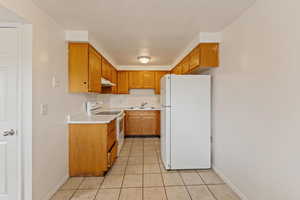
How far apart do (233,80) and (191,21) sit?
1.00 m

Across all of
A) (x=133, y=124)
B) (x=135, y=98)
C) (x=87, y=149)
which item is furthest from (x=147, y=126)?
(x=87, y=149)

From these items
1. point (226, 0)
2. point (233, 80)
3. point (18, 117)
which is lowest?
point (18, 117)

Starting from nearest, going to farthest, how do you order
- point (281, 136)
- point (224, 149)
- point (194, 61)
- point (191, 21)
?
point (281, 136), point (191, 21), point (224, 149), point (194, 61)

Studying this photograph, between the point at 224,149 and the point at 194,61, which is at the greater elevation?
the point at 194,61

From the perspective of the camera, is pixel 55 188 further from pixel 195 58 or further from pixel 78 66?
pixel 195 58

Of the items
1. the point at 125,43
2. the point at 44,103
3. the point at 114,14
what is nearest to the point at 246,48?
the point at 114,14

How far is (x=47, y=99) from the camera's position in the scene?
2.12 meters

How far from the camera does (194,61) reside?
3041mm

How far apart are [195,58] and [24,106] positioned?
257 centimetres

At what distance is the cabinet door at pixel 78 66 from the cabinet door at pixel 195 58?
1825 mm

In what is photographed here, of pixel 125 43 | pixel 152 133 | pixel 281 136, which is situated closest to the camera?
pixel 281 136

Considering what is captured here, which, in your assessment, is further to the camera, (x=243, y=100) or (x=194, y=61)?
(x=194, y=61)

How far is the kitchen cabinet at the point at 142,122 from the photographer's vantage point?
17.4ft

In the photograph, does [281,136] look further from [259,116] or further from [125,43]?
[125,43]
